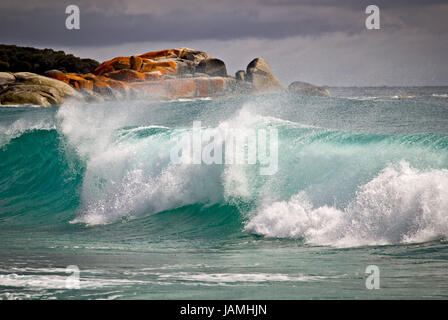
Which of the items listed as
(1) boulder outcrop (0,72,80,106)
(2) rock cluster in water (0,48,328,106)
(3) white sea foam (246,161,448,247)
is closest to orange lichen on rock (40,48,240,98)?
(2) rock cluster in water (0,48,328,106)

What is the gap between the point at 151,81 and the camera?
252 feet

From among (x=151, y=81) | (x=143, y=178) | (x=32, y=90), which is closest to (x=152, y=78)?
(x=151, y=81)

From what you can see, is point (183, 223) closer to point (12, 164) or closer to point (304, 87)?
point (12, 164)

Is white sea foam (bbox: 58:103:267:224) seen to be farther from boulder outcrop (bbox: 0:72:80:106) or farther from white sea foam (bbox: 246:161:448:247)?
boulder outcrop (bbox: 0:72:80:106)

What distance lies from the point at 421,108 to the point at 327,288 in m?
24.8

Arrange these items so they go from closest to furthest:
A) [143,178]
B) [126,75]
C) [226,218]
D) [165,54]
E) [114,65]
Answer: [226,218] → [143,178] → [126,75] → [114,65] → [165,54]

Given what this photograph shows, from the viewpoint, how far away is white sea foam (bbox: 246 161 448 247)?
10234 millimetres

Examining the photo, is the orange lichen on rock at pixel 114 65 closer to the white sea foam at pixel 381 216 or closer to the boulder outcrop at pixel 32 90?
the boulder outcrop at pixel 32 90

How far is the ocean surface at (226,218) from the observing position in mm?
7914

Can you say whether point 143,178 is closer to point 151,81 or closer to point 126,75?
point 151,81

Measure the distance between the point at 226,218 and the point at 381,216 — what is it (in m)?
3.62

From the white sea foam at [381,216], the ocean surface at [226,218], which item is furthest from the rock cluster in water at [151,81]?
the white sea foam at [381,216]

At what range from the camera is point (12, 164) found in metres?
21.4

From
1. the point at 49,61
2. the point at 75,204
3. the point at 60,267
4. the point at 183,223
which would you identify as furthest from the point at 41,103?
the point at 60,267
